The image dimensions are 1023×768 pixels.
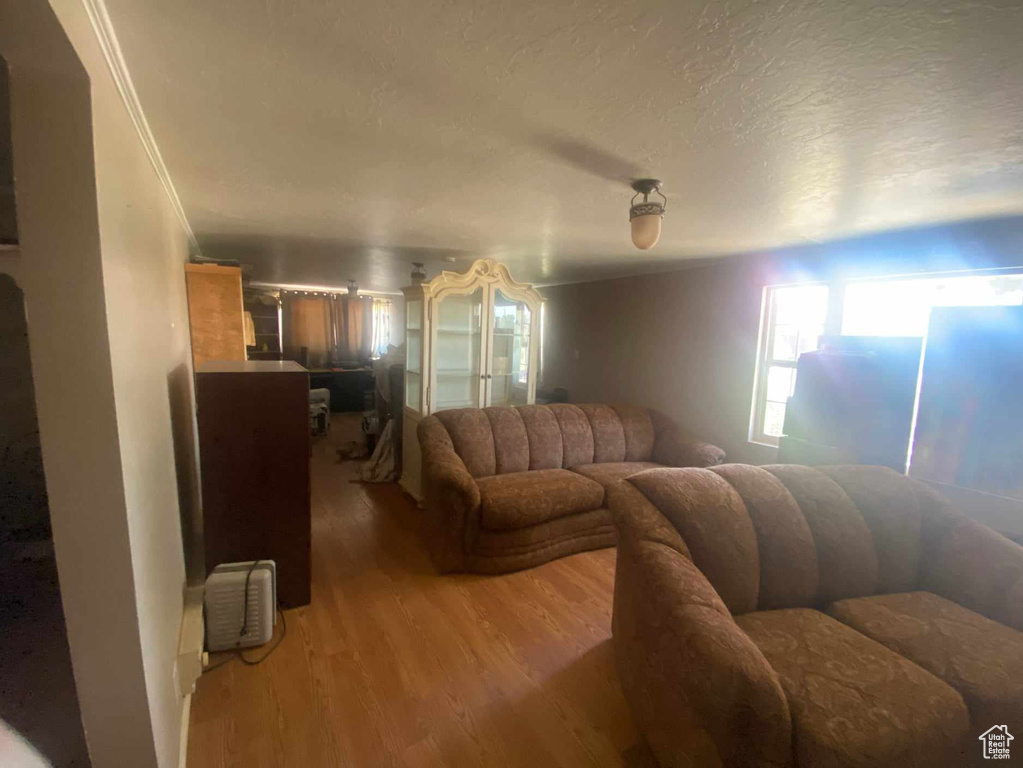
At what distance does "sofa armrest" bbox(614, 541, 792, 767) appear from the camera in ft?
3.49

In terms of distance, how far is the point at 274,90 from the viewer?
118 cm

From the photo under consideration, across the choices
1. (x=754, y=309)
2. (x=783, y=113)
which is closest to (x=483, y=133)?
(x=783, y=113)

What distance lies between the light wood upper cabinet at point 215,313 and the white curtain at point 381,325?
5039 mm

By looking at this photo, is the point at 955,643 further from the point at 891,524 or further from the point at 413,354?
the point at 413,354

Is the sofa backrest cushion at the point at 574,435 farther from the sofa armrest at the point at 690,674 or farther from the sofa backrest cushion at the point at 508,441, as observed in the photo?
the sofa armrest at the point at 690,674

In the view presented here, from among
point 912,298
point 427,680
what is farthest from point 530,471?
point 912,298

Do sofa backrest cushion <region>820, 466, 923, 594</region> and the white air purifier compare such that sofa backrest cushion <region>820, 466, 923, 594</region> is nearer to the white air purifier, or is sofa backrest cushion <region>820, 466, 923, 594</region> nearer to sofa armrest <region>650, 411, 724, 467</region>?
sofa armrest <region>650, 411, 724, 467</region>

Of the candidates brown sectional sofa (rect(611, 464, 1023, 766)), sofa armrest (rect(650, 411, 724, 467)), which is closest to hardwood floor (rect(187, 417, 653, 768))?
brown sectional sofa (rect(611, 464, 1023, 766))

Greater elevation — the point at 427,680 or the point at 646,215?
the point at 646,215

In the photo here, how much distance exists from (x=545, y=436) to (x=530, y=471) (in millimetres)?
318

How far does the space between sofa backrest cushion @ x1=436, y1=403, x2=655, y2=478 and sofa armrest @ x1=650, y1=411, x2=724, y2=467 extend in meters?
0.07

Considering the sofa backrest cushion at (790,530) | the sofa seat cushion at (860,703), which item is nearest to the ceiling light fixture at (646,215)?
the sofa backrest cushion at (790,530)

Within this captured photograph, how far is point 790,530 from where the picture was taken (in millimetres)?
1661

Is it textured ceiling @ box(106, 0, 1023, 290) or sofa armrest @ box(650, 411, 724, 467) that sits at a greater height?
textured ceiling @ box(106, 0, 1023, 290)
